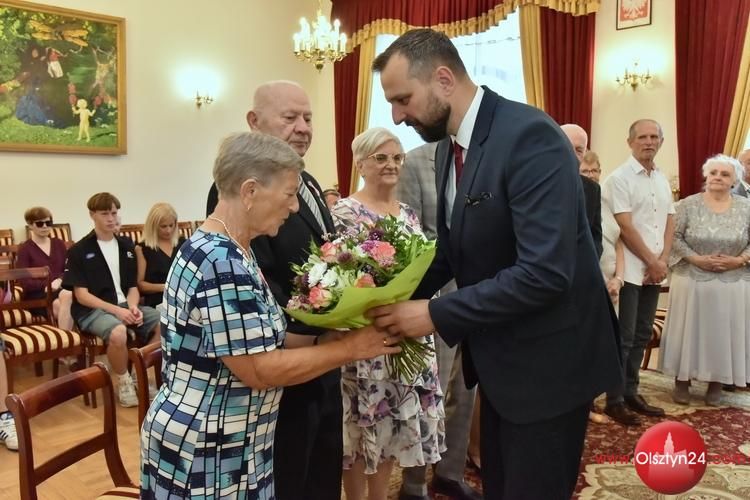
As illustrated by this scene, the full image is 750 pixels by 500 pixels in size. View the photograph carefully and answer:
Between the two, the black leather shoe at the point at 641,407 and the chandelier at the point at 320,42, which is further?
the chandelier at the point at 320,42

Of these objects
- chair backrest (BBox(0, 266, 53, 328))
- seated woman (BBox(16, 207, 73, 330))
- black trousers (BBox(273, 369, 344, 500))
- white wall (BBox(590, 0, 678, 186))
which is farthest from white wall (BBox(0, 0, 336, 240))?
black trousers (BBox(273, 369, 344, 500))

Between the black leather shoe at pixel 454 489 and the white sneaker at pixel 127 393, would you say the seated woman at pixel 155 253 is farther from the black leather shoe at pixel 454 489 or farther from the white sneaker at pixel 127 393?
the black leather shoe at pixel 454 489

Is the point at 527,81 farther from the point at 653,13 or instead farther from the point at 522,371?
the point at 522,371

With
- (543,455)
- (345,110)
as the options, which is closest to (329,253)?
(543,455)

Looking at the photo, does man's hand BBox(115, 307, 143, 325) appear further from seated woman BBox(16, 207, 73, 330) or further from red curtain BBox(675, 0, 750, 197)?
red curtain BBox(675, 0, 750, 197)

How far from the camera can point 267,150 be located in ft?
5.01

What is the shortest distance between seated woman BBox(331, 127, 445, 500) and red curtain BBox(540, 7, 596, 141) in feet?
14.8

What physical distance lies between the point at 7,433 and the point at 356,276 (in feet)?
9.76

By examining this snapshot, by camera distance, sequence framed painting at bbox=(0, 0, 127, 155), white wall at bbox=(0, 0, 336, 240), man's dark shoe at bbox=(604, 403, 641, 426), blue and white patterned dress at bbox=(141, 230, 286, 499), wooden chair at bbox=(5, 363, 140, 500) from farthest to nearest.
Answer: white wall at bbox=(0, 0, 336, 240), framed painting at bbox=(0, 0, 127, 155), man's dark shoe at bbox=(604, 403, 641, 426), wooden chair at bbox=(5, 363, 140, 500), blue and white patterned dress at bbox=(141, 230, 286, 499)

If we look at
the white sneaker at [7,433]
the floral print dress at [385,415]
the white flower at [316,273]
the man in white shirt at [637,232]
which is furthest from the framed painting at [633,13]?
the white sneaker at [7,433]

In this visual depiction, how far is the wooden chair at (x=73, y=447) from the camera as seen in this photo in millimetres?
1732

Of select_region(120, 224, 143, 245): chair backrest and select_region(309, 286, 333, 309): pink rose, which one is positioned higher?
select_region(309, 286, 333, 309): pink rose

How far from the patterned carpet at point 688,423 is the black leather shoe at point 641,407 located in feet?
0.17

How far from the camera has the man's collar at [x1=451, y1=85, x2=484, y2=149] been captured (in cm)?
161
